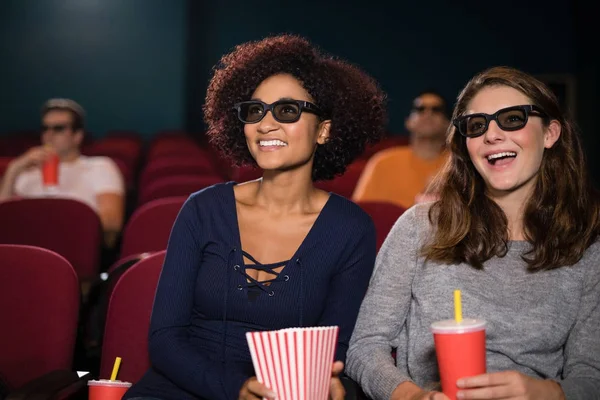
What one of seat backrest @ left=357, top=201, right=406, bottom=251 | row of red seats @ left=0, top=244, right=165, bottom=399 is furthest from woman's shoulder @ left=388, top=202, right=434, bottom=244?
seat backrest @ left=357, top=201, right=406, bottom=251

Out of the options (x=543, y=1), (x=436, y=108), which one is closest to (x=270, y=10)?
(x=543, y=1)

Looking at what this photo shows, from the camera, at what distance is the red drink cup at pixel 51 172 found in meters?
4.73

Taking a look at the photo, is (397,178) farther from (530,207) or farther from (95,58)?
(95,58)

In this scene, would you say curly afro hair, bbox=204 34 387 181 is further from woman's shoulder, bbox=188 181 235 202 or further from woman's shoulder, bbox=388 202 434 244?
woman's shoulder, bbox=388 202 434 244

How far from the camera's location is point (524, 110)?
2199 mm

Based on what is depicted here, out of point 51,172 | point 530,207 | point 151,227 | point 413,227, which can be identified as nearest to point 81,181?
point 51,172

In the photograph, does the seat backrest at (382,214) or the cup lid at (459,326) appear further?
the seat backrest at (382,214)

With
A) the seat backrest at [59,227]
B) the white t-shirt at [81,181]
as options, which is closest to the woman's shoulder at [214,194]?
the seat backrest at [59,227]

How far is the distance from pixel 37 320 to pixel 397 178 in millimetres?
2694

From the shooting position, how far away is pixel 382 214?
343 centimetres

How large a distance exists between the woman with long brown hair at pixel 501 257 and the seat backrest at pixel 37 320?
2.59ft

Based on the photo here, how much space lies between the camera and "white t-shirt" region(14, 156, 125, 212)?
197 inches

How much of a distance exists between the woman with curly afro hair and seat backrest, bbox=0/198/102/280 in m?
1.44

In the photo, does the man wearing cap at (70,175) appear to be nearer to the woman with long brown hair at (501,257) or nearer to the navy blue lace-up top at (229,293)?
the navy blue lace-up top at (229,293)
